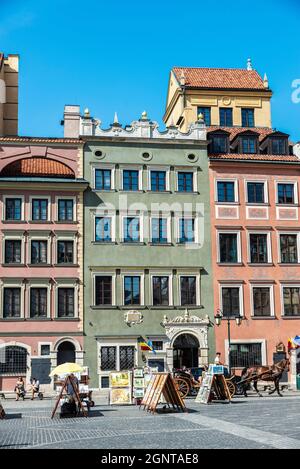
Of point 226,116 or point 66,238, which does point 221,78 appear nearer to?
point 226,116

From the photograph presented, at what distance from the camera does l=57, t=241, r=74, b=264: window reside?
40.9 m

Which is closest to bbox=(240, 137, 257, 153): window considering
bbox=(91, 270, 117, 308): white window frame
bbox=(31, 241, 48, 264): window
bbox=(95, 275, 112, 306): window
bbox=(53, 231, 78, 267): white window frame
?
bbox=(91, 270, 117, 308): white window frame

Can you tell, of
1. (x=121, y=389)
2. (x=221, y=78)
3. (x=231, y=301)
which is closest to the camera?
(x=121, y=389)

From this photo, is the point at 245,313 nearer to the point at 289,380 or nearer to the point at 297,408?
the point at 289,380

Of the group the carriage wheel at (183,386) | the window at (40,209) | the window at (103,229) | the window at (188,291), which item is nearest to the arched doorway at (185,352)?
the window at (188,291)

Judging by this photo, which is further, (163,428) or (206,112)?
(206,112)

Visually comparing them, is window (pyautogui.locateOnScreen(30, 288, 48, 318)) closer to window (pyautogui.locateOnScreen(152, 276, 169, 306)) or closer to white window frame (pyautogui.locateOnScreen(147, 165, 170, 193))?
window (pyautogui.locateOnScreen(152, 276, 169, 306))

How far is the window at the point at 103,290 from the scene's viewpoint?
134ft

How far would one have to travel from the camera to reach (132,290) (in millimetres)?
41406

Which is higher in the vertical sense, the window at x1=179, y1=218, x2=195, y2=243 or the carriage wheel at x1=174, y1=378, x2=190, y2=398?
the window at x1=179, y1=218, x2=195, y2=243

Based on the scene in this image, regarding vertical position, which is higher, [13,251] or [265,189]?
[265,189]

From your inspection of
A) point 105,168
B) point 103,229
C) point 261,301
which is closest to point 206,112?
point 105,168

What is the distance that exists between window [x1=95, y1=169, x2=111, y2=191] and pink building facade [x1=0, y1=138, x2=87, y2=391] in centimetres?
113

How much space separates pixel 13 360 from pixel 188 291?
11073 mm
